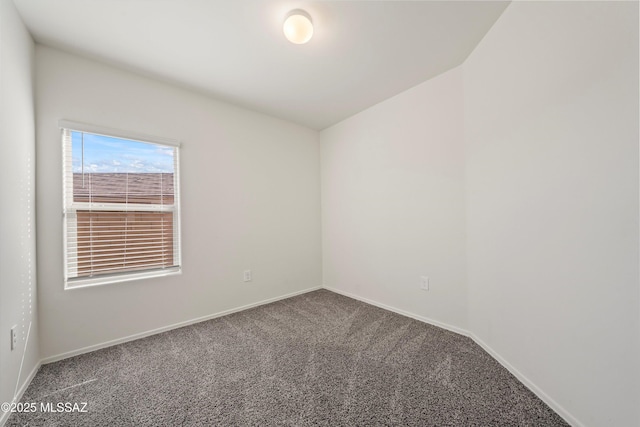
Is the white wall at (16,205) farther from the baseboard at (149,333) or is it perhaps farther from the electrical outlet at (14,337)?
the baseboard at (149,333)

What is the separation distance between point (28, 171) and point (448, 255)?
331 centimetres

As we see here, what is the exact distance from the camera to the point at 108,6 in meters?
1.46

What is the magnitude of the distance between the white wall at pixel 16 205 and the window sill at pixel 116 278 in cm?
22

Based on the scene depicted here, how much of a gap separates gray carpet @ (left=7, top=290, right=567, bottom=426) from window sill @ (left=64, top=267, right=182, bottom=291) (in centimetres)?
54

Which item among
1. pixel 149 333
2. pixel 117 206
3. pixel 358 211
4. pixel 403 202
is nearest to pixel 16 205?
pixel 117 206

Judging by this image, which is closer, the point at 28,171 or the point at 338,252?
the point at 28,171

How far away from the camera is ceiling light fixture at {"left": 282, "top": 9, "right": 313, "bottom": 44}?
152 cm

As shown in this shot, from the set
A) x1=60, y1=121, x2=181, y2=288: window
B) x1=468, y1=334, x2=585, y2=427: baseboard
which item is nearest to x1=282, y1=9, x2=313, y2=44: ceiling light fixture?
x1=60, y1=121, x2=181, y2=288: window

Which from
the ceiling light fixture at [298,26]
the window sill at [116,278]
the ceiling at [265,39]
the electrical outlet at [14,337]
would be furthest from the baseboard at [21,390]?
the ceiling light fixture at [298,26]

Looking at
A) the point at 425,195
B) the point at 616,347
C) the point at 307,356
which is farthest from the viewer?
the point at 425,195

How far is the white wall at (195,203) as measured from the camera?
69.7 inches

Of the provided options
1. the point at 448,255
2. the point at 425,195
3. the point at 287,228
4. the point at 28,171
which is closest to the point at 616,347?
the point at 448,255

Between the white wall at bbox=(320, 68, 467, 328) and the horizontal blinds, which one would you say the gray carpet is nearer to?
the white wall at bbox=(320, 68, 467, 328)

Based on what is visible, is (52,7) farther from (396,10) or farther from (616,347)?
(616,347)
